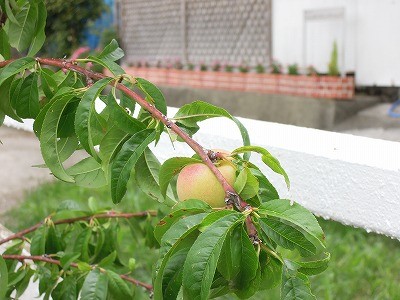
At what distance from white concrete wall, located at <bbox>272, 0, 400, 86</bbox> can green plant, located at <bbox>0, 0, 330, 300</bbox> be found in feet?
21.8

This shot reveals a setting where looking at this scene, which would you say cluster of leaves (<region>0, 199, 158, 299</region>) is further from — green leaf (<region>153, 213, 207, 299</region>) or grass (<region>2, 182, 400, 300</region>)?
grass (<region>2, 182, 400, 300</region>)

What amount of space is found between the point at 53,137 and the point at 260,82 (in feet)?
26.1

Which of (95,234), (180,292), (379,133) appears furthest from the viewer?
(379,133)

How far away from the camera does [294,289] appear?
726 millimetres

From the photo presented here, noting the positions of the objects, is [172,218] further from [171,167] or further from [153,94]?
[153,94]

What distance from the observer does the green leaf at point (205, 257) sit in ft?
2.19

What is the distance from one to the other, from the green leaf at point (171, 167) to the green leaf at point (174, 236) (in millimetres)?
91

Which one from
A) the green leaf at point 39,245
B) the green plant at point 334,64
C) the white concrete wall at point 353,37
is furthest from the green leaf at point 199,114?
the green plant at point 334,64

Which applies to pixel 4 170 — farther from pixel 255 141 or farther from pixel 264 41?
pixel 255 141

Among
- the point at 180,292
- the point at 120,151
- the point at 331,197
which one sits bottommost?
the point at 331,197

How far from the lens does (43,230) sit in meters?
1.63

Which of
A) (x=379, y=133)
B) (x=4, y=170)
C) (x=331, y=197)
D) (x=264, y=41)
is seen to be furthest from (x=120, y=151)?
(x=264, y=41)

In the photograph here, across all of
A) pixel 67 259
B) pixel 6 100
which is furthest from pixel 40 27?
pixel 67 259

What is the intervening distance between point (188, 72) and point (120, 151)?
9.26m
